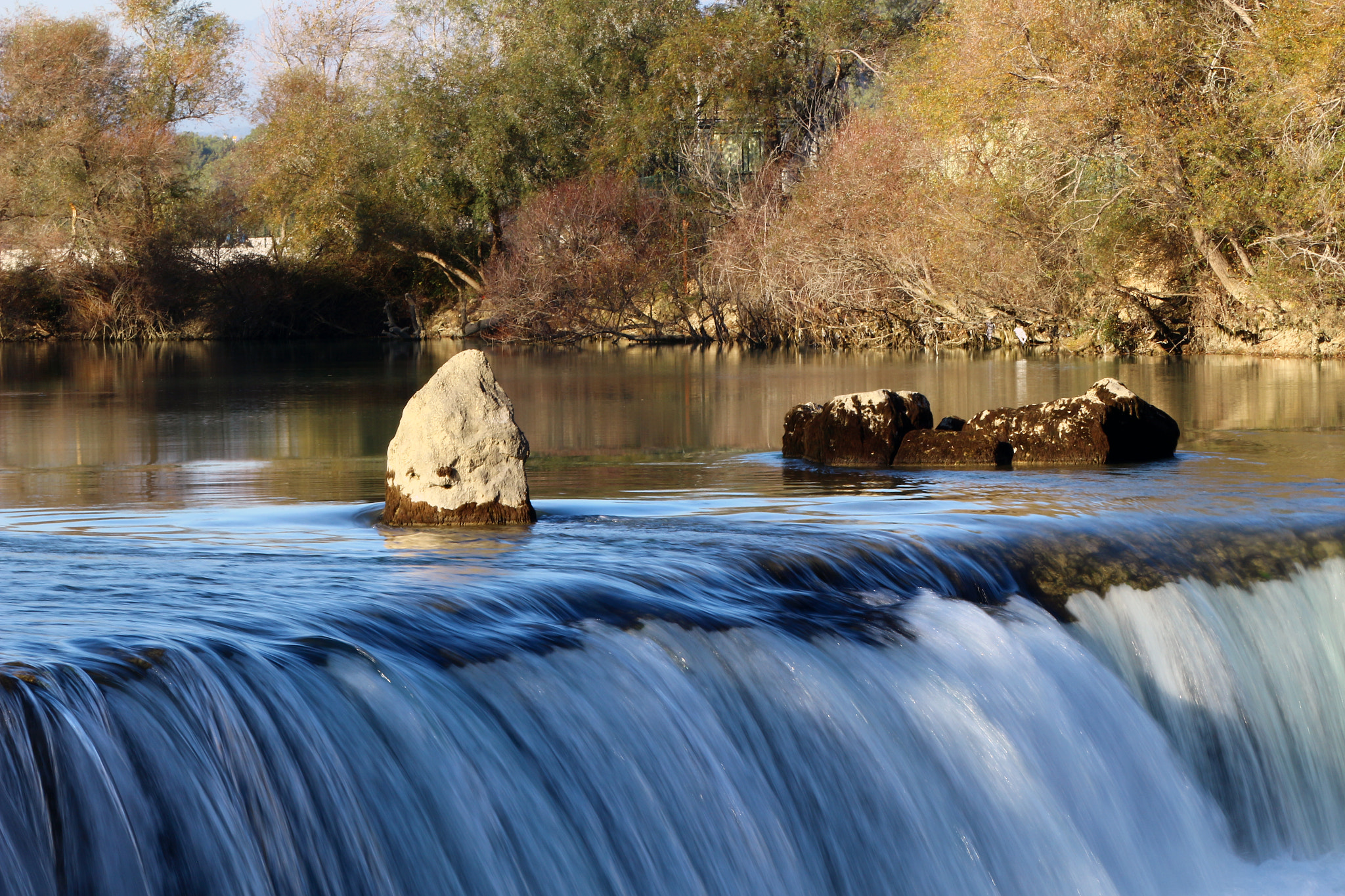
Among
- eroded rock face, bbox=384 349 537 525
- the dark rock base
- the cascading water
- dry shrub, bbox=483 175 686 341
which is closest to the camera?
the cascading water

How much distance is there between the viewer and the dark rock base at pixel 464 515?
28.1 feet

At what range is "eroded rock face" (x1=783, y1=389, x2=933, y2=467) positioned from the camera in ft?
41.9

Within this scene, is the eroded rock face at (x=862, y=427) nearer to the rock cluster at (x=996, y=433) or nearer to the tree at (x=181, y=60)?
the rock cluster at (x=996, y=433)

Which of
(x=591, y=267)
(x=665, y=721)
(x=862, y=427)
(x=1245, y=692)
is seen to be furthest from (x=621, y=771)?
(x=591, y=267)

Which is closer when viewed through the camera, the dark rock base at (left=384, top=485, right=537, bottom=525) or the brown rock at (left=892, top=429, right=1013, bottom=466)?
the dark rock base at (left=384, top=485, right=537, bottom=525)

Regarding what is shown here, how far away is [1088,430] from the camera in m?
12.4

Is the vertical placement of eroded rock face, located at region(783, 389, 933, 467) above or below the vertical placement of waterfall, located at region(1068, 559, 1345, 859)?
above

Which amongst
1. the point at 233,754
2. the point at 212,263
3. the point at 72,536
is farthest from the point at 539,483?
the point at 212,263

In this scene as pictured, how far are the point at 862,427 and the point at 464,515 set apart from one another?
5147 mm

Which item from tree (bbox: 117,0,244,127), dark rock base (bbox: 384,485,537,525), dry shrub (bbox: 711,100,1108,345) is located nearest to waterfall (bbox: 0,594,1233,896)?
dark rock base (bbox: 384,485,537,525)

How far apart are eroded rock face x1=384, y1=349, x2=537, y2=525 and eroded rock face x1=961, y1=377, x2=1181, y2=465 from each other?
212 inches

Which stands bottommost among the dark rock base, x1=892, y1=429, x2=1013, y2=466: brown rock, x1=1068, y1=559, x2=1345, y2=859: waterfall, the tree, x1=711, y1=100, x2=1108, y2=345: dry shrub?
x1=1068, y1=559, x2=1345, y2=859: waterfall

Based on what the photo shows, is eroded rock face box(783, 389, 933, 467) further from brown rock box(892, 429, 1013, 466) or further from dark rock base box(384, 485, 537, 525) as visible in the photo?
dark rock base box(384, 485, 537, 525)

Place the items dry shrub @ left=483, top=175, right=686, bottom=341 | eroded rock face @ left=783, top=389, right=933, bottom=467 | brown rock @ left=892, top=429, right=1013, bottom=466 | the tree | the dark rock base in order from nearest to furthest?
the dark rock base < brown rock @ left=892, top=429, right=1013, bottom=466 < eroded rock face @ left=783, top=389, right=933, bottom=467 < dry shrub @ left=483, top=175, right=686, bottom=341 < the tree
